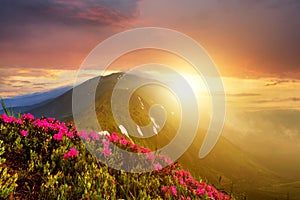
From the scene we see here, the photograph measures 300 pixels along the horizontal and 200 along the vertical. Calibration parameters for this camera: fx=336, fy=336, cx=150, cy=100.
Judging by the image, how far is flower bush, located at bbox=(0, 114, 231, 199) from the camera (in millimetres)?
8148

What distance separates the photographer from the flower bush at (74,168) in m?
8.15

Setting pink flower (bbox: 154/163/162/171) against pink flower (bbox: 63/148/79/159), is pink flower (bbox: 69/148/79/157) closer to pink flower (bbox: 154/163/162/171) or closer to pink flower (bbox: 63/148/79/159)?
pink flower (bbox: 63/148/79/159)

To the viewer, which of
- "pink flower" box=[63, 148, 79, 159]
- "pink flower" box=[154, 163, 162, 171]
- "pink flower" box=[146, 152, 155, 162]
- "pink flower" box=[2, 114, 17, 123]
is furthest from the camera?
"pink flower" box=[2, 114, 17, 123]

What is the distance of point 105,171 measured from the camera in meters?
9.57

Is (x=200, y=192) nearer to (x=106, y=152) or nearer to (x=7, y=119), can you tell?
(x=106, y=152)

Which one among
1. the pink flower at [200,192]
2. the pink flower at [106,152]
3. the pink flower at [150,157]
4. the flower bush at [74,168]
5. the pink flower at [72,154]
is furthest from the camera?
the pink flower at [150,157]

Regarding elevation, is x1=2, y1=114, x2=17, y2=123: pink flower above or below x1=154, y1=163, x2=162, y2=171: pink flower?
above

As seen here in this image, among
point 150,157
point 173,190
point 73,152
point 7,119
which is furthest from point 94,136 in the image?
point 173,190

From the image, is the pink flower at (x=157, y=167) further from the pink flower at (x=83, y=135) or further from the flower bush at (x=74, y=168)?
the pink flower at (x=83, y=135)

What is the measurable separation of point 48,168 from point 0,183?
211 cm

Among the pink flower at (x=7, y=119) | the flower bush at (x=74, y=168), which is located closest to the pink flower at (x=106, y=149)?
the flower bush at (x=74, y=168)

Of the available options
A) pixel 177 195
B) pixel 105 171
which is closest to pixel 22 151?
pixel 105 171

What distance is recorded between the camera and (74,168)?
955 centimetres

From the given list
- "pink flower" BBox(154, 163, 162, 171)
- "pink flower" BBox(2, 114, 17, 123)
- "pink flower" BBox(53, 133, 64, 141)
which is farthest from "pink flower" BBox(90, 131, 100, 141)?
"pink flower" BBox(2, 114, 17, 123)
